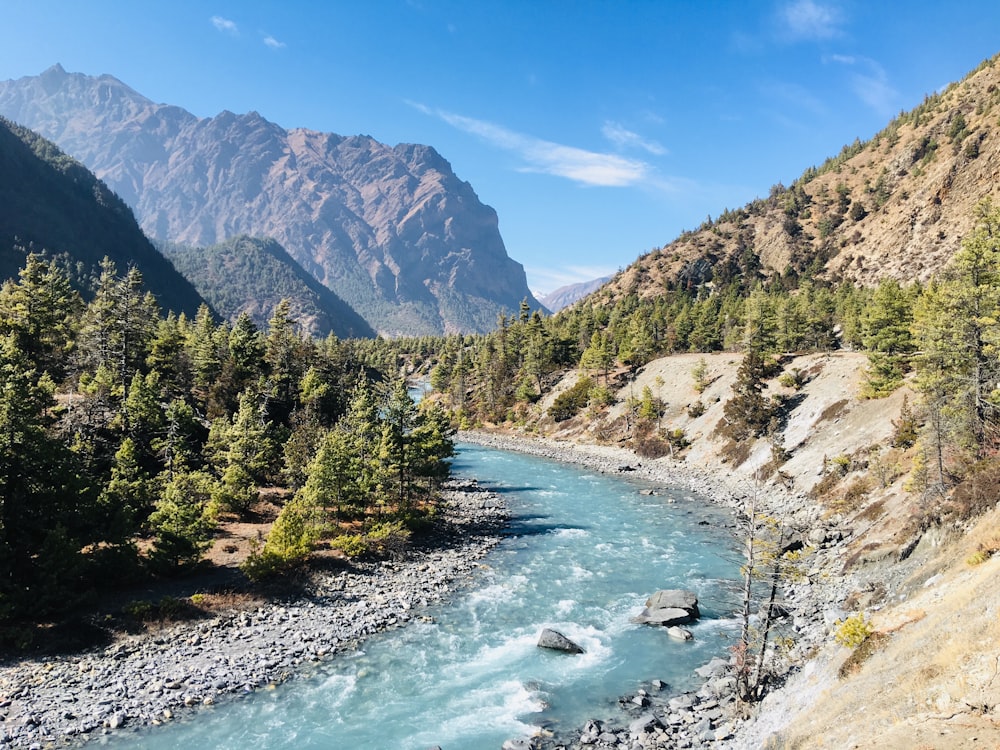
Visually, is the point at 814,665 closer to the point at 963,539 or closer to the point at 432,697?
the point at 963,539

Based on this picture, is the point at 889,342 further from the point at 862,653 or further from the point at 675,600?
the point at 862,653

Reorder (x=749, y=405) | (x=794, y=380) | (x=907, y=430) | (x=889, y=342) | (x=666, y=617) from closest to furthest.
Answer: (x=666, y=617), (x=907, y=430), (x=889, y=342), (x=749, y=405), (x=794, y=380)

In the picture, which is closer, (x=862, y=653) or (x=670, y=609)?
(x=862, y=653)

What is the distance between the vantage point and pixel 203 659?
83.6 feet

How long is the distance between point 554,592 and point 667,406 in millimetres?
65912

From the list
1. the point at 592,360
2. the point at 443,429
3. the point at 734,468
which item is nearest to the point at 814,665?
the point at 443,429

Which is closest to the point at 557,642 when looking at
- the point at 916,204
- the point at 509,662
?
the point at 509,662

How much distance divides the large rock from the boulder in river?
5049mm

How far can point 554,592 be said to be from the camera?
35406 mm

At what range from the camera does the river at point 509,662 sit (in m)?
21.3

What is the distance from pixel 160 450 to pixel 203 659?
2959 centimetres

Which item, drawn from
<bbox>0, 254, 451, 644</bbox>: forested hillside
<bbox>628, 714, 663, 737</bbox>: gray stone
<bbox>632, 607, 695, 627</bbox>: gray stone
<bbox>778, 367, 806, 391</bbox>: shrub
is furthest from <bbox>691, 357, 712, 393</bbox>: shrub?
<bbox>628, 714, 663, 737</bbox>: gray stone

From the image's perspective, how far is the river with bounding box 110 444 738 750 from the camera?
838 inches

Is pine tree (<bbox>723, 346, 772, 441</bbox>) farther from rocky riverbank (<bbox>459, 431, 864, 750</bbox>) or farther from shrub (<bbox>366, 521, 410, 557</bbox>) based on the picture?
shrub (<bbox>366, 521, 410, 557</bbox>)
